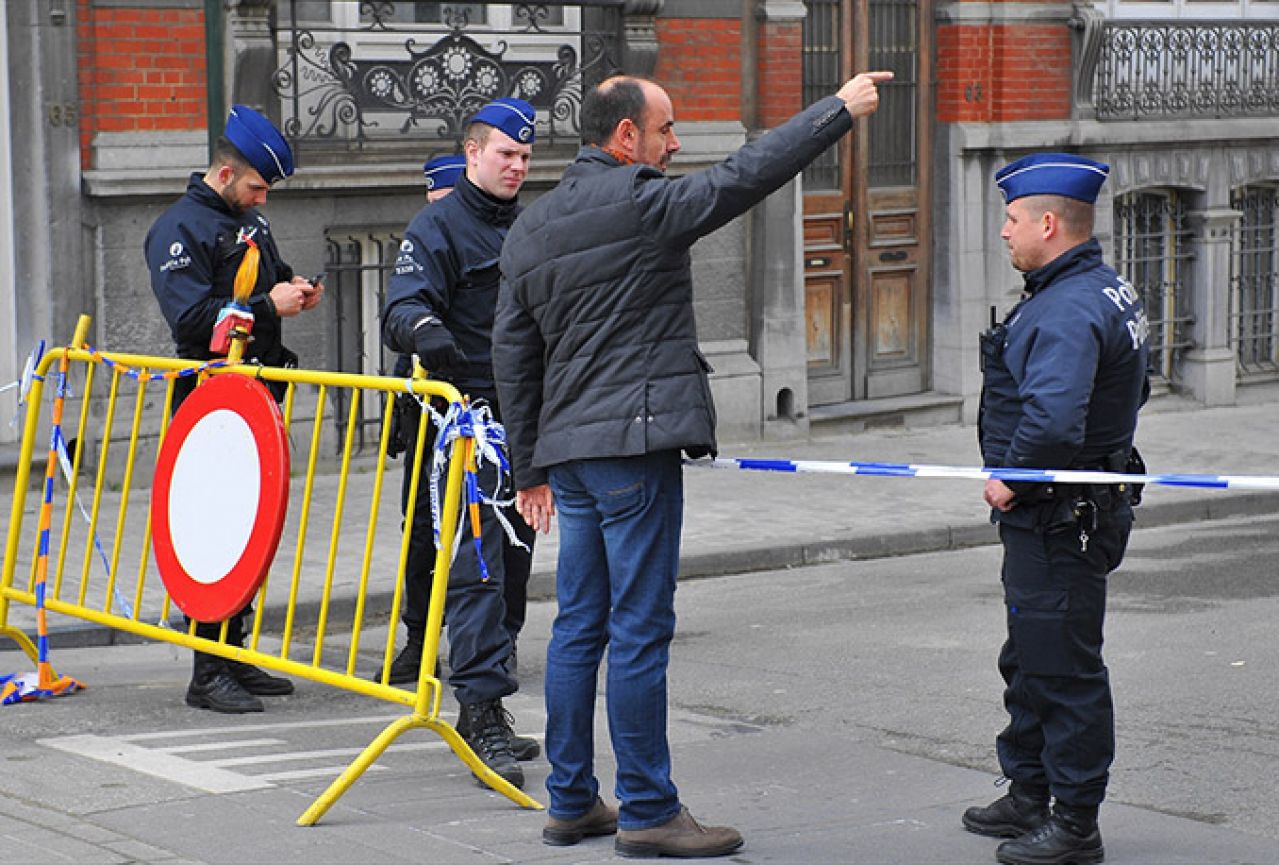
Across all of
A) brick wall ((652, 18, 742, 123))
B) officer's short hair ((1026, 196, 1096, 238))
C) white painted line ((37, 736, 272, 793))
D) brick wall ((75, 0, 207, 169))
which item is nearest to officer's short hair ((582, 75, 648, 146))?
officer's short hair ((1026, 196, 1096, 238))

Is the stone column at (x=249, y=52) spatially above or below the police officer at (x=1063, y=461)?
above

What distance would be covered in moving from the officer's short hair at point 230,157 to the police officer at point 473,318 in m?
0.80

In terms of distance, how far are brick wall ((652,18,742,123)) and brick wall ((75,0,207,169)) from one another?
346 centimetres

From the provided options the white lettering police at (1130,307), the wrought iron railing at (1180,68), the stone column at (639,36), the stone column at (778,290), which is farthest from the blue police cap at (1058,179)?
the wrought iron railing at (1180,68)

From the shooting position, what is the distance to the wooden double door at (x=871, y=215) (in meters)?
16.3

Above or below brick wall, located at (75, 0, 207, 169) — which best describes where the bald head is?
below

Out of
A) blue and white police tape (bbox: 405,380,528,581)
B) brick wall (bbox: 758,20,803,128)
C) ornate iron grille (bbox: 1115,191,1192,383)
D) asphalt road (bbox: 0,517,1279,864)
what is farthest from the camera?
ornate iron grille (bbox: 1115,191,1192,383)

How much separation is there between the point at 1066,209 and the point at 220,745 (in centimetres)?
320

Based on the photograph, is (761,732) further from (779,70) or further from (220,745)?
(779,70)

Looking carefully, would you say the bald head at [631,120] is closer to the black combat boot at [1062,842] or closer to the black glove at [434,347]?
the black glove at [434,347]

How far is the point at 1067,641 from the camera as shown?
5652 millimetres

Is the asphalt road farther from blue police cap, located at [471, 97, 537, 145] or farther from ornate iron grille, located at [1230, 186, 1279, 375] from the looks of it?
ornate iron grille, located at [1230, 186, 1279, 375]

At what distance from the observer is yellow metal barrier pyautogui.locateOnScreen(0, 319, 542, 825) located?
20.7ft

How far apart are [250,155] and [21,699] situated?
6.80ft
